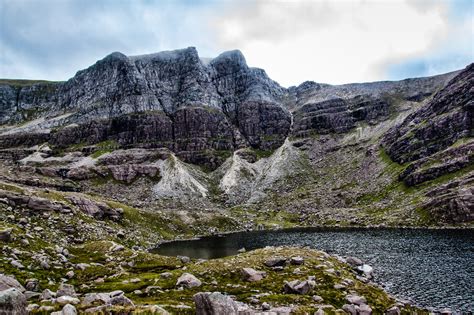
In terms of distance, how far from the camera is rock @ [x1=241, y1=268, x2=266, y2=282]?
50.6 meters

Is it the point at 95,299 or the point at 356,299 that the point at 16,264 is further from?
the point at 356,299

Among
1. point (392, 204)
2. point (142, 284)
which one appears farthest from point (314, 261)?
point (392, 204)

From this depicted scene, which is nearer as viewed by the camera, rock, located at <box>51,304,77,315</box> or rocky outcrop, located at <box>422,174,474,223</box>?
rock, located at <box>51,304,77,315</box>

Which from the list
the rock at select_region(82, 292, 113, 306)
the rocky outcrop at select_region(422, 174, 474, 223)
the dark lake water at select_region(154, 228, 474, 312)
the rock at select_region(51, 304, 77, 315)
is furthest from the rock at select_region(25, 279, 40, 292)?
the rocky outcrop at select_region(422, 174, 474, 223)

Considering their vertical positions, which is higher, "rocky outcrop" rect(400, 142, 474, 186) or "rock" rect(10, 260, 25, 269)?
"rocky outcrop" rect(400, 142, 474, 186)

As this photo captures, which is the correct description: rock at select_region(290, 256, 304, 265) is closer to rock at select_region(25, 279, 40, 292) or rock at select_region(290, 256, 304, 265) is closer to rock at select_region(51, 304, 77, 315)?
rock at select_region(25, 279, 40, 292)

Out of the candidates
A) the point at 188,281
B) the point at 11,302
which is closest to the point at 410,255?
the point at 188,281

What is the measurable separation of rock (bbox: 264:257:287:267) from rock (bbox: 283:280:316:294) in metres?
10.5

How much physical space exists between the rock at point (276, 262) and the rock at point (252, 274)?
16.7 feet

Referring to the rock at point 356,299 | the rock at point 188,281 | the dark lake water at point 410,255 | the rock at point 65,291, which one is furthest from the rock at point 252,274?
the dark lake water at point 410,255

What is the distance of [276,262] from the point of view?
2301 inches

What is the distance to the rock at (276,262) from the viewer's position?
5800cm

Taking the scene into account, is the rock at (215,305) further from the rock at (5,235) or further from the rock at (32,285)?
the rock at (5,235)

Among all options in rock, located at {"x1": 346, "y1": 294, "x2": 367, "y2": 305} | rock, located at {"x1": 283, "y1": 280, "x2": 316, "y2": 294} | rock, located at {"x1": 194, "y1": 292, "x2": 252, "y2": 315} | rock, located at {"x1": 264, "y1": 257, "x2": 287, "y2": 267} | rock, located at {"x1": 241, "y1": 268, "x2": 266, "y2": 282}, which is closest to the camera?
rock, located at {"x1": 194, "y1": 292, "x2": 252, "y2": 315}
